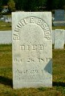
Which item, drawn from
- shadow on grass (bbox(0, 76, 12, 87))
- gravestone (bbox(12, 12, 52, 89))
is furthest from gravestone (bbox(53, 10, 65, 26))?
gravestone (bbox(12, 12, 52, 89))

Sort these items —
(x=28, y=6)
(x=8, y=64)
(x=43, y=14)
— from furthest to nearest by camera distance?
(x=28, y=6), (x=8, y=64), (x=43, y=14)

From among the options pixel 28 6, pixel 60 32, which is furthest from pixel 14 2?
pixel 60 32

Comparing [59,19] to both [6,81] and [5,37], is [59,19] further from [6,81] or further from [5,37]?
[6,81]

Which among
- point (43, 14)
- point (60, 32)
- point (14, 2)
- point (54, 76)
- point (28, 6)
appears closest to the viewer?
point (43, 14)

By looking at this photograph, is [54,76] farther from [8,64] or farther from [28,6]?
[28,6]

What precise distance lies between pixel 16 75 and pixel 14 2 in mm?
82205

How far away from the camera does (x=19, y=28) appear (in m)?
7.39

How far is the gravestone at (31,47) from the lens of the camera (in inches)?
290

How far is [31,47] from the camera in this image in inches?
292

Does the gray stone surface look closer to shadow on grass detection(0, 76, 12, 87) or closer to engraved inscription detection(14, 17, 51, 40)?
shadow on grass detection(0, 76, 12, 87)

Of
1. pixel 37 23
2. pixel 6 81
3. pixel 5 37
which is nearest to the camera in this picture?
pixel 37 23

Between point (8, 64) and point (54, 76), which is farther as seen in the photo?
point (8, 64)

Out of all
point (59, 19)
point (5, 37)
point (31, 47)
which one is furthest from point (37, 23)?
point (59, 19)

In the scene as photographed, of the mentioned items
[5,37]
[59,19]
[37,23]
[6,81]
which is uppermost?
[37,23]
